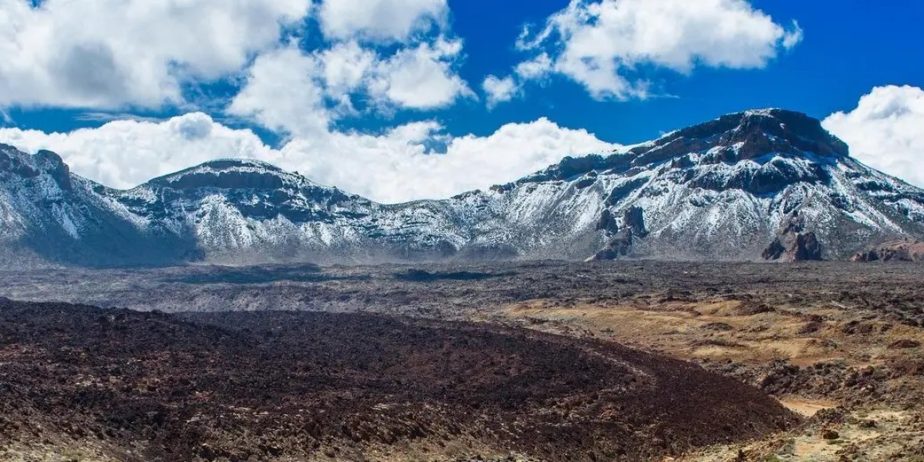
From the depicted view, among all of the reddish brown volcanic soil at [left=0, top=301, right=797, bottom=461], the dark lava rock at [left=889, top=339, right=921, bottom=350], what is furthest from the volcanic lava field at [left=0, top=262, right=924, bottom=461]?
the dark lava rock at [left=889, top=339, right=921, bottom=350]

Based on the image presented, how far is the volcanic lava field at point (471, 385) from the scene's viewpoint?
3197 centimetres

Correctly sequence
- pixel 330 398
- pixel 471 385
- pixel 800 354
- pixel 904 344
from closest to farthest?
pixel 330 398, pixel 471 385, pixel 904 344, pixel 800 354

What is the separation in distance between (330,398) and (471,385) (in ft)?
35.9

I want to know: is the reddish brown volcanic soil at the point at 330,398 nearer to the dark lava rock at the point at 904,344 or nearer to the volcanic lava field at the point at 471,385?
Result: the volcanic lava field at the point at 471,385

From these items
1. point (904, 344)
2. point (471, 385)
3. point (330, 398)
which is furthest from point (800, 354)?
point (330, 398)

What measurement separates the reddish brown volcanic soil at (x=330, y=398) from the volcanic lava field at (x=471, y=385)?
0.44ft

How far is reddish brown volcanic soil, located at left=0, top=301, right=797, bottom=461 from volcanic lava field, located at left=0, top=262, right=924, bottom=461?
13 cm

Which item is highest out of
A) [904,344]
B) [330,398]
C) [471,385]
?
[904,344]

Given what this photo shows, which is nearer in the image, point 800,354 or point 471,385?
point 471,385

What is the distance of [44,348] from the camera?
4703 cm

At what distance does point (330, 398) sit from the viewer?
135 feet

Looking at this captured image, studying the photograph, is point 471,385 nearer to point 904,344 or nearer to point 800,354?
point 800,354

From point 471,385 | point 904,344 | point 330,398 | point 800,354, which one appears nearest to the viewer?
point 330,398

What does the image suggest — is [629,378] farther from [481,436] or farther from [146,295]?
[146,295]
